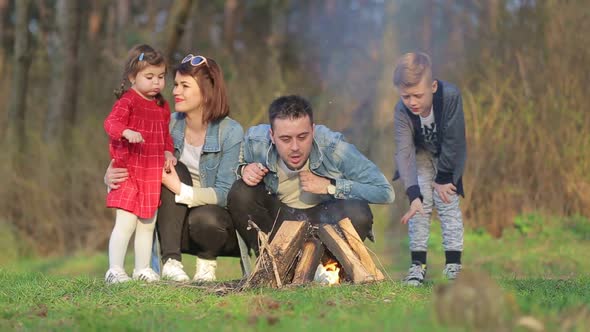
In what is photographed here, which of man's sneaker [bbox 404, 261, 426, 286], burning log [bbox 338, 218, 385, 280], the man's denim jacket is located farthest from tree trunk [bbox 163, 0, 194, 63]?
burning log [bbox 338, 218, 385, 280]

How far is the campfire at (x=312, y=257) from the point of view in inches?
237

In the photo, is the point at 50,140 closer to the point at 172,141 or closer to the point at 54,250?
the point at 54,250

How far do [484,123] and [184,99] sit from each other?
6.47 metres

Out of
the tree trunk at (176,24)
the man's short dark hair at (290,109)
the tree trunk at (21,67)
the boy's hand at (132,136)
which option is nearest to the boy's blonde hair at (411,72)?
the man's short dark hair at (290,109)

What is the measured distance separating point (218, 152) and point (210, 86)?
0.47 metres

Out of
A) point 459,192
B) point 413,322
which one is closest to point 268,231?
point 459,192

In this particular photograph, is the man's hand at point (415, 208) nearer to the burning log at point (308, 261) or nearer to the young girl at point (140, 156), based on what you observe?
the burning log at point (308, 261)

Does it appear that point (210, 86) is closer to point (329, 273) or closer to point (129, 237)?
point (129, 237)

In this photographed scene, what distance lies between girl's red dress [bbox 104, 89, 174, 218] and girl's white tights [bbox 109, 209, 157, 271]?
89 millimetres

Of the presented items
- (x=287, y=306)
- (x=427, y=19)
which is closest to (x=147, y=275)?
(x=287, y=306)

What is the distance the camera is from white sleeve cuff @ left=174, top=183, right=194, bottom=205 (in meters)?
6.81

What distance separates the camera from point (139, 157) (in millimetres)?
6715

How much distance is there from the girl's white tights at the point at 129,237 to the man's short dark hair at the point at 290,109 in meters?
1.14

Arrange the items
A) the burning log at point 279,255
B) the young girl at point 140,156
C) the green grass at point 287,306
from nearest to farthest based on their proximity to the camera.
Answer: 1. the green grass at point 287,306
2. the burning log at point 279,255
3. the young girl at point 140,156
